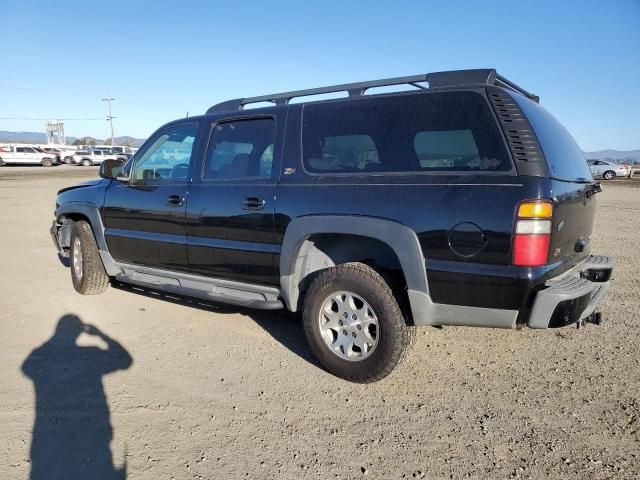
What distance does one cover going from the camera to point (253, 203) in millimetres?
3359

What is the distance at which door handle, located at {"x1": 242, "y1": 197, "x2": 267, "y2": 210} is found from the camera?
3.32m

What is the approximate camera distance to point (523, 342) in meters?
3.62

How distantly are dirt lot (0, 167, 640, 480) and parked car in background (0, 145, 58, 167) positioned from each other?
41329 millimetres

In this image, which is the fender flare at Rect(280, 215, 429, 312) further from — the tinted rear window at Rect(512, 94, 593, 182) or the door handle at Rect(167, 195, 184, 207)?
the door handle at Rect(167, 195, 184, 207)

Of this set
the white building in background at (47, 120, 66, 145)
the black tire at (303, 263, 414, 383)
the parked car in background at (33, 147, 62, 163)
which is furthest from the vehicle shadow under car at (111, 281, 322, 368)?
the white building in background at (47, 120, 66, 145)

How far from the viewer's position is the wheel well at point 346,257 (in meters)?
3.07

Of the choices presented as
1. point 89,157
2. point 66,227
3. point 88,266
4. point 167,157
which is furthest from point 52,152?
point 167,157

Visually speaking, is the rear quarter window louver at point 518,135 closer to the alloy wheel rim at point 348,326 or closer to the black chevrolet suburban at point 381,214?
the black chevrolet suburban at point 381,214

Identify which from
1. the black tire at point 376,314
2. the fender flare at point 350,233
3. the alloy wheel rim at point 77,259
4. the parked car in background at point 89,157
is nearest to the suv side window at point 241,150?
the fender flare at point 350,233

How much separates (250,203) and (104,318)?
200 cm

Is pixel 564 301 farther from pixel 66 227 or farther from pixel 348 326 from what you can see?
pixel 66 227

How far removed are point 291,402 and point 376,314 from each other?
78 centimetres

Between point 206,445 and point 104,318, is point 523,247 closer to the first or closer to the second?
point 206,445

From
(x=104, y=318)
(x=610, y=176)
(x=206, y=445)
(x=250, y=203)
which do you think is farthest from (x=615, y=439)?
(x=610, y=176)
